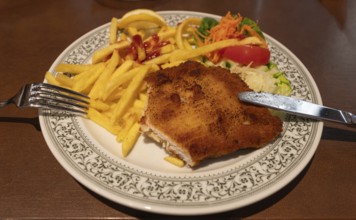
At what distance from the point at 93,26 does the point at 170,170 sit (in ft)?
6.92

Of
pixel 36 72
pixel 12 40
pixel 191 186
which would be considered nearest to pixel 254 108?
pixel 191 186

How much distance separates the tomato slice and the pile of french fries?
0.06 meters

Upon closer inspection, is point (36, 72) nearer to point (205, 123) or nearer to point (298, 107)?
point (205, 123)

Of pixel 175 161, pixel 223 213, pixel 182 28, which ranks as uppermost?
pixel 182 28

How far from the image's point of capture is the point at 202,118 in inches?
81.8

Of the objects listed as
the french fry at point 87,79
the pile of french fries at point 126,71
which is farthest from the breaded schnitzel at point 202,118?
the french fry at point 87,79

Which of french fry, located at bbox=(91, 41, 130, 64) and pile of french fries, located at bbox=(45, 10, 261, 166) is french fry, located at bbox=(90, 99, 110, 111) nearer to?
pile of french fries, located at bbox=(45, 10, 261, 166)

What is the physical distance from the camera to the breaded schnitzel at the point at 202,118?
1988 mm

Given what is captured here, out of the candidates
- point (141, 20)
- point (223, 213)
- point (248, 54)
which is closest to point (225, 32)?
point (248, 54)

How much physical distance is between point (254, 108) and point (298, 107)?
→ 289 mm

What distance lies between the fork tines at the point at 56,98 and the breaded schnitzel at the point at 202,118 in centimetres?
48

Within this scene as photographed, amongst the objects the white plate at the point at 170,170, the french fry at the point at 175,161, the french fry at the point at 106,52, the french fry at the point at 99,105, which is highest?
the french fry at the point at 106,52

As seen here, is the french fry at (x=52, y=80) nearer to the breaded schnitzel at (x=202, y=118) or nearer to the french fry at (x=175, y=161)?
the breaded schnitzel at (x=202, y=118)

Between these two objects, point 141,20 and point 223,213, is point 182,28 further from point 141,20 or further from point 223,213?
point 223,213
